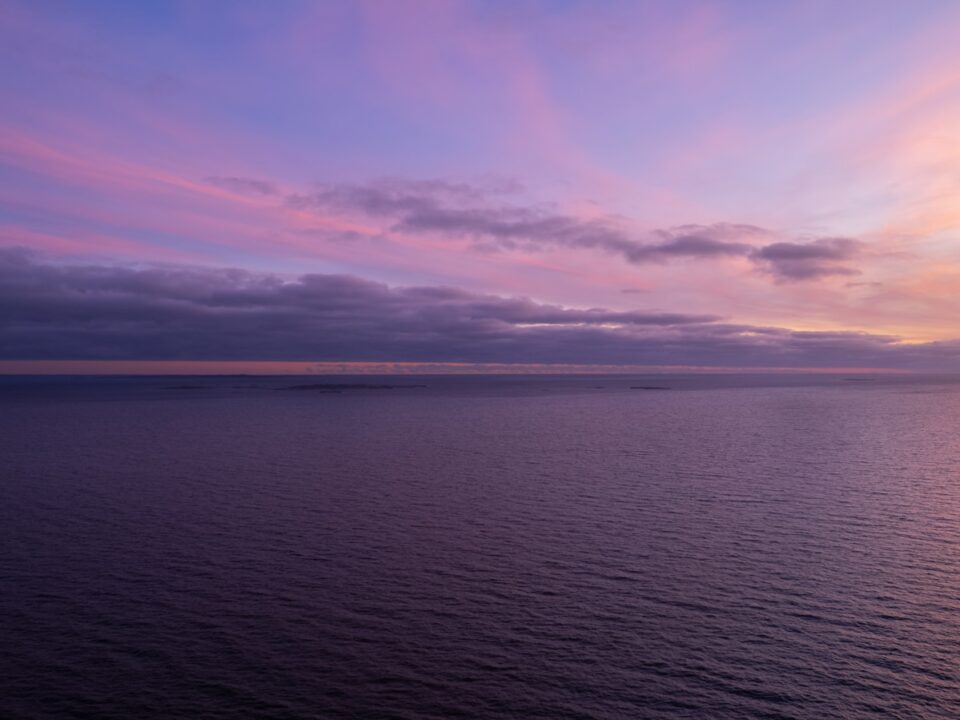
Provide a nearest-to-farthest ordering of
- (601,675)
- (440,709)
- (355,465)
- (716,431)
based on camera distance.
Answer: (440,709) → (601,675) → (355,465) → (716,431)

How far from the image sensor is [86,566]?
45.8 meters

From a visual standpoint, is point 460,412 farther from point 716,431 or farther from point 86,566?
point 86,566

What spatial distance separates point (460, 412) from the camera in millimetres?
196750

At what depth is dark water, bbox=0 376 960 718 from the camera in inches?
1170

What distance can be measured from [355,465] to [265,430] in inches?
2220

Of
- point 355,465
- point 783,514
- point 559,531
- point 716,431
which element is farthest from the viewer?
point 716,431

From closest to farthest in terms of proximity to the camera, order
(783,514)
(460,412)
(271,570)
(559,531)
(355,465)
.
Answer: (271,570) < (559,531) < (783,514) < (355,465) < (460,412)

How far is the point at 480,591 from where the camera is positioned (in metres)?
41.2

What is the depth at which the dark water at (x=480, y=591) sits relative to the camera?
29.7 m

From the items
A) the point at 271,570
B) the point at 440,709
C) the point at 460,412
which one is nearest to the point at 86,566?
the point at 271,570

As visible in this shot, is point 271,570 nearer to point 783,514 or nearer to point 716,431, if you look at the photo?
point 783,514

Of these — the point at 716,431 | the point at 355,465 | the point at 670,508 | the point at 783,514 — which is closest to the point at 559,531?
the point at 670,508

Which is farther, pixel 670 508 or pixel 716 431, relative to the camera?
pixel 716 431

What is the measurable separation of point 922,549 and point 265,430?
386 ft
